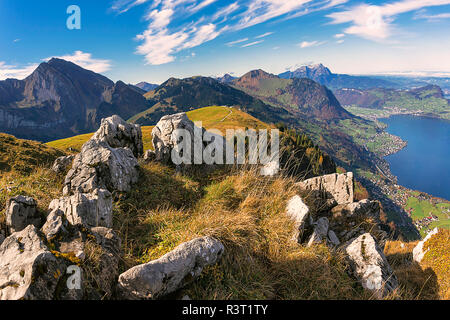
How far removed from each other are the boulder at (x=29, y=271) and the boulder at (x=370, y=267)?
730cm

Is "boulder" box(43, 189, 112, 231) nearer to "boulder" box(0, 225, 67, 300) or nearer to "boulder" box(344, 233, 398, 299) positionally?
"boulder" box(0, 225, 67, 300)

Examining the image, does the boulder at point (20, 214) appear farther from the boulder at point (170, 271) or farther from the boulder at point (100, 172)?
the boulder at point (170, 271)

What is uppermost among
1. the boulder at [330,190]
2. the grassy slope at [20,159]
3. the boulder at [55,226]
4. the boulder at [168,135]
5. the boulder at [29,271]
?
the boulder at [168,135]

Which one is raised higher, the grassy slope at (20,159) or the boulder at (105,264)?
the grassy slope at (20,159)

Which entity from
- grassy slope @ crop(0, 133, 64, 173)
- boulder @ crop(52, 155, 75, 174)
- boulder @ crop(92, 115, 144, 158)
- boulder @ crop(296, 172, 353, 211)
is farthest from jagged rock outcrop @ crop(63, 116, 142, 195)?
boulder @ crop(296, 172, 353, 211)

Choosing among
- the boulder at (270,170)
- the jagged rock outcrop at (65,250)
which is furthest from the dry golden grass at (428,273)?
the jagged rock outcrop at (65,250)

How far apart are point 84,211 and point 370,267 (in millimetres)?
8396

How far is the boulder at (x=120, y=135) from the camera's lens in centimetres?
1289

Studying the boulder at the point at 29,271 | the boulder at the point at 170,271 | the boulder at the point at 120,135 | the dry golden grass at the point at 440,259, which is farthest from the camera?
the boulder at the point at 120,135

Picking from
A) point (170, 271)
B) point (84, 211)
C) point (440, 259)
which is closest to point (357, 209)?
point (440, 259)

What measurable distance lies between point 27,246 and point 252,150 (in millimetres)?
9677

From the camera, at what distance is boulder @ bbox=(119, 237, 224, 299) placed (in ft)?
13.6
